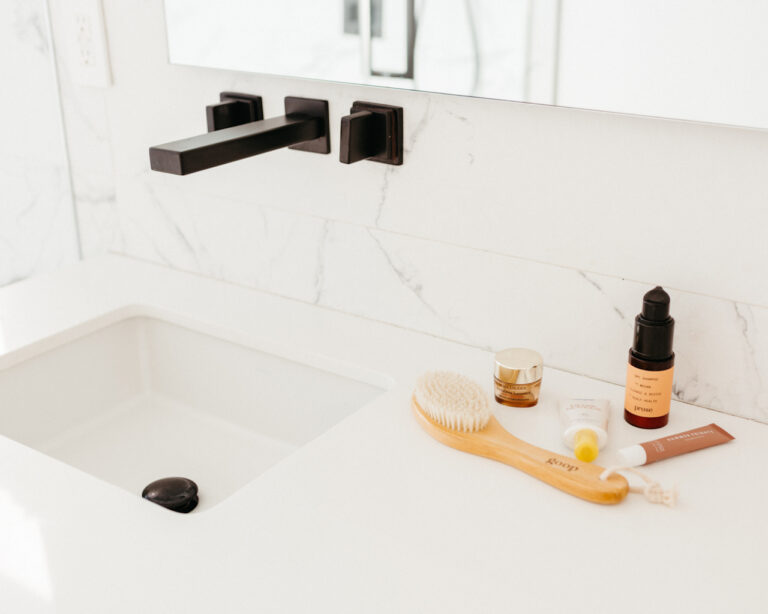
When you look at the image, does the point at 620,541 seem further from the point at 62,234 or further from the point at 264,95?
the point at 62,234

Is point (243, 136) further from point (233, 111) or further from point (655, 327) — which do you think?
point (655, 327)

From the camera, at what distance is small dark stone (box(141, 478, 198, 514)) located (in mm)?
991

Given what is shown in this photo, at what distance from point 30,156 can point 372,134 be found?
0.72 m

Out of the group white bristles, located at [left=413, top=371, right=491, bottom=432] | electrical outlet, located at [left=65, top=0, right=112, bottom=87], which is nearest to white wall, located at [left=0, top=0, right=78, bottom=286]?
electrical outlet, located at [left=65, top=0, right=112, bottom=87]

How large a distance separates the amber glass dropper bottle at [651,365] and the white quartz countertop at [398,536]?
0.8 inches

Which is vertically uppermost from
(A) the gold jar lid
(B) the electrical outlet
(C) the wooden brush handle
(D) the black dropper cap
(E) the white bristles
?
(B) the electrical outlet

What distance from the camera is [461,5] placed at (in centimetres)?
91

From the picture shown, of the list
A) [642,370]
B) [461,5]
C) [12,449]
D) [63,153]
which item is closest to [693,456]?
[642,370]

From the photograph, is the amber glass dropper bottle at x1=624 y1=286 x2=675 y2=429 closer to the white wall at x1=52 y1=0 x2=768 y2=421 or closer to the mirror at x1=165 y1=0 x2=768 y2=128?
the white wall at x1=52 y1=0 x2=768 y2=421

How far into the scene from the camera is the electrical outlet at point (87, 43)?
1.26 meters

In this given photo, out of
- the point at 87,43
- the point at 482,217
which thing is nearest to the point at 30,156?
the point at 87,43

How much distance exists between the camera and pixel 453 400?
2.88 feet

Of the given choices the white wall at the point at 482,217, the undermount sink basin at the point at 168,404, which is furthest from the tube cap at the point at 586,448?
the undermount sink basin at the point at 168,404

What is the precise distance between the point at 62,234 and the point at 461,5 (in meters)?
0.87
